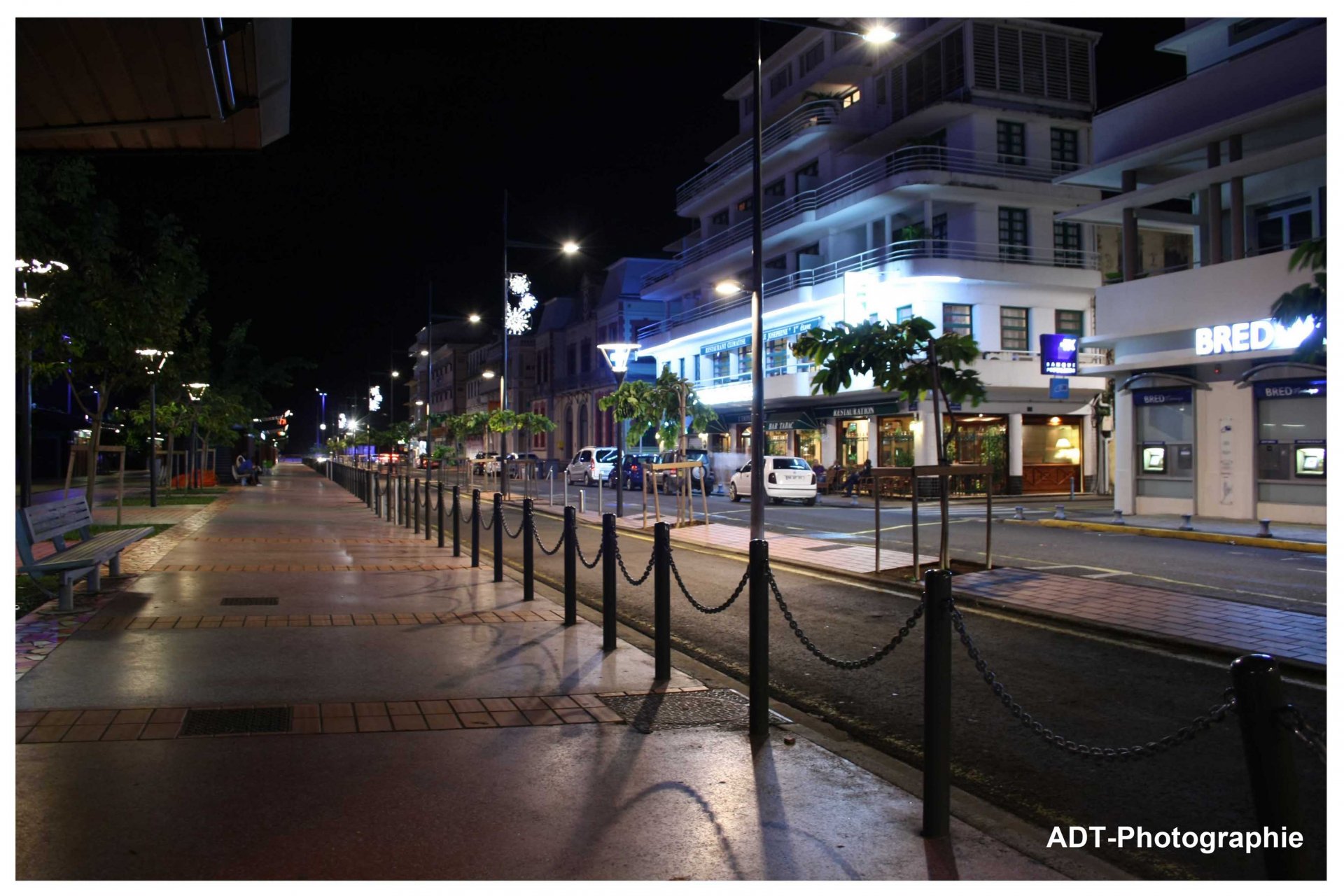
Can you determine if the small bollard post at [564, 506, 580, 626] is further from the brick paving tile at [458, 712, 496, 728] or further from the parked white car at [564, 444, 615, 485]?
the parked white car at [564, 444, 615, 485]

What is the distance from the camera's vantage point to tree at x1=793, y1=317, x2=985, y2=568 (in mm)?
12617

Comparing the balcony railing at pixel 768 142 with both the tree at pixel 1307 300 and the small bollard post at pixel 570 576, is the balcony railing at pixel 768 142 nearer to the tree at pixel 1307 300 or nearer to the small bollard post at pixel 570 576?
the small bollard post at pixel 570 576

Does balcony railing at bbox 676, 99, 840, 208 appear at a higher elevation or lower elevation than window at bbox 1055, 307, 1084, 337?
higher

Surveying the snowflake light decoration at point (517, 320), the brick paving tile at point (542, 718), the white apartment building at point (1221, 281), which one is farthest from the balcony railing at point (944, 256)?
the brick paving tile at point (542, 718)

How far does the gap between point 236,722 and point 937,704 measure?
3856mm

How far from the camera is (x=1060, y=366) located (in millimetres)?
32344

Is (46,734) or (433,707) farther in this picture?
(433,707)

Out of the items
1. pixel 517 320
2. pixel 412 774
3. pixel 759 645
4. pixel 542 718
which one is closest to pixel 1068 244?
pixel 517 320

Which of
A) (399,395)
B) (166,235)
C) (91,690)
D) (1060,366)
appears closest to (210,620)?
(91,690)

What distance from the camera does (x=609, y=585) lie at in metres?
8.49

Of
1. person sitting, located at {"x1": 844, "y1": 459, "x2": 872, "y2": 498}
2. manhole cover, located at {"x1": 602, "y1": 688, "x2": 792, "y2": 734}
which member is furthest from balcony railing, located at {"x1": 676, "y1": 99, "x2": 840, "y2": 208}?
manhole cover, located at {"x1": 602, "y1": 688, "x2": 792, "y2": 734}

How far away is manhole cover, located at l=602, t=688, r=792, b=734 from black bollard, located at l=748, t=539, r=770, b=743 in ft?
0.77

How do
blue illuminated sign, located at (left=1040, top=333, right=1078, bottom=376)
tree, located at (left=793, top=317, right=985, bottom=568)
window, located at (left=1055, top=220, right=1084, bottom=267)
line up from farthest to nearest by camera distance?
window, located at (left=1055, top=220, right=1084, bottom=267) → blue illuminated sign, located at (left=1040, top=333, right=1078, bottom=376) → tree, located at (left=793, top=317, right=985, bottom=568)

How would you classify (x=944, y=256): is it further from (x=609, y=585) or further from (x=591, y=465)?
(x=609, y=585)
